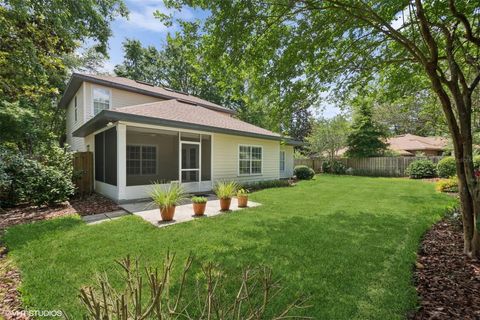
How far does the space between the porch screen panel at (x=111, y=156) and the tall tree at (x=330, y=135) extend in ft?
60.9

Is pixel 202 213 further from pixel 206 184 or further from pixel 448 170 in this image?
pixel 448 170

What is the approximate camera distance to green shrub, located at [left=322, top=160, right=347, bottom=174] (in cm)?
2273

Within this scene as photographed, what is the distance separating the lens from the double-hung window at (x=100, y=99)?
41.4ft

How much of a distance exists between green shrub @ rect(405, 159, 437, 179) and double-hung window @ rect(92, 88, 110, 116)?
20.5 metres

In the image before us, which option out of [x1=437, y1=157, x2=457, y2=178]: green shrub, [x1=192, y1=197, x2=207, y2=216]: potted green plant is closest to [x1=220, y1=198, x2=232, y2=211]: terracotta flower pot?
[x1=192, y1=197, x2=207, y2=216]: potted green plant

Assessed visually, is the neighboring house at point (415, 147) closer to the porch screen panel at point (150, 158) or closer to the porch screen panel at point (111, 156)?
the porch screen panel at point (150, 158)

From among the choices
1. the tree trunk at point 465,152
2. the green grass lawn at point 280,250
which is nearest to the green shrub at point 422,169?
the green grass lawn at point 280,250

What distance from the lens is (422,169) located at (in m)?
17.3

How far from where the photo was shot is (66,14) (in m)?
5.45

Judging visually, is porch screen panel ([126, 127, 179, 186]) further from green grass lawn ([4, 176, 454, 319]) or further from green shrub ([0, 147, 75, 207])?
green grass lawn ([4, 176, 454, 319])

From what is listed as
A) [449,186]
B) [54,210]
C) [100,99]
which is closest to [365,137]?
[449,186]

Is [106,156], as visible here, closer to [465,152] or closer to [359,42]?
[359,42]

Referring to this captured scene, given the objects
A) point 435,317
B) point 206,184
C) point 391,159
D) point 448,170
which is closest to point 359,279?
point 435,317

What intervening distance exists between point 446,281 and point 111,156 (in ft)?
30.4
